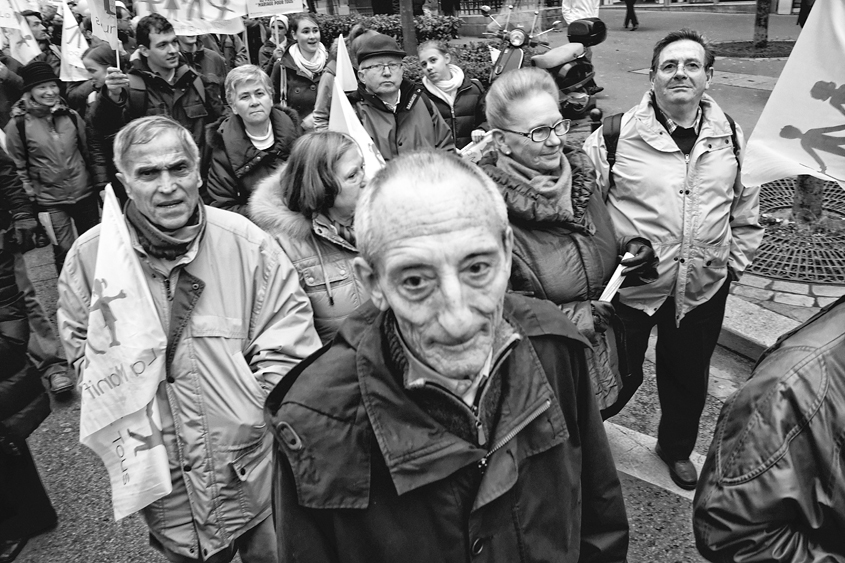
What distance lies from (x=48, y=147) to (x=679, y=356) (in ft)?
18.1

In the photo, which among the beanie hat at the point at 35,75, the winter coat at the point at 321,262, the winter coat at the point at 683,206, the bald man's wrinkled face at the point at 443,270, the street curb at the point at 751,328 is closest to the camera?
the bald man's wrinkled face at the point at 443,270

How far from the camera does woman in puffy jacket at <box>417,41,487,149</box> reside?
6.73 metres

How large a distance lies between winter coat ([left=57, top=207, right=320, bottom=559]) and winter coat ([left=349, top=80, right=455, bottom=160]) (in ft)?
8.17

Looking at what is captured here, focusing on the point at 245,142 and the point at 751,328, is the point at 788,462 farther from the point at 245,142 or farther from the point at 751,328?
→ the point at 245,142

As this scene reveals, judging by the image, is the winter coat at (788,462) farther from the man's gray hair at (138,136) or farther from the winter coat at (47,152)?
the winter coat at (47,152)

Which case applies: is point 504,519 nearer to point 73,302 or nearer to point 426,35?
point 73,302

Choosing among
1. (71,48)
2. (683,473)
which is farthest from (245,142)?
(71,48)

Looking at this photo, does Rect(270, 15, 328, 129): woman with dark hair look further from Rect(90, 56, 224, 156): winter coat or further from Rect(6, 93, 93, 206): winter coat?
Rect(6, 93, 93, 206): winter coat

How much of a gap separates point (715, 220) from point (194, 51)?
700 centimetres

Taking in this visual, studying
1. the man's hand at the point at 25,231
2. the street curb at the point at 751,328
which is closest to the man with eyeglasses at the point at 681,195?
the street curb at the point at 751,328

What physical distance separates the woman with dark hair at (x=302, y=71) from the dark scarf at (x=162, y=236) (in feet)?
15.2

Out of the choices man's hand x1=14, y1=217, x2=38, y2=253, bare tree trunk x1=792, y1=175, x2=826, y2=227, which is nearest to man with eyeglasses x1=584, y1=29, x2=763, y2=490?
bare tree trunk x1=792, y1=175, x2=826, y2=227

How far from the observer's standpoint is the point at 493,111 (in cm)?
295

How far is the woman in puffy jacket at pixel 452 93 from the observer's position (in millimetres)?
6734
